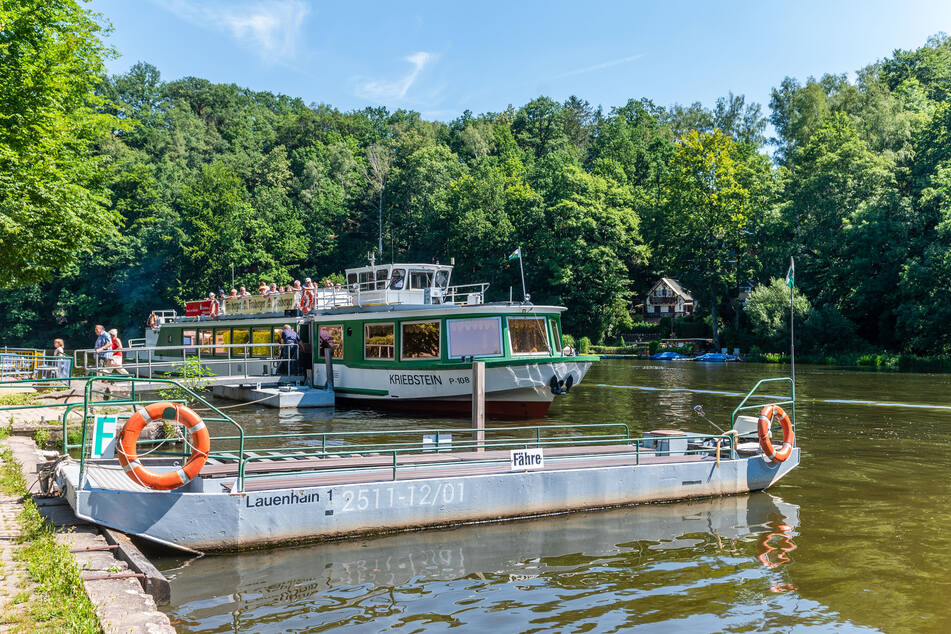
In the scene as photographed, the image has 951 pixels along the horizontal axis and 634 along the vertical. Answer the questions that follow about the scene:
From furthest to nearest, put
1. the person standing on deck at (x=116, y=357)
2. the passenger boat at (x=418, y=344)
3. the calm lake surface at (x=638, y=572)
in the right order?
the person standing on deck at (x=116, y=357) < the passenger boat at (x=418, y=344) < the calm lake surface at (x=638, y=572)

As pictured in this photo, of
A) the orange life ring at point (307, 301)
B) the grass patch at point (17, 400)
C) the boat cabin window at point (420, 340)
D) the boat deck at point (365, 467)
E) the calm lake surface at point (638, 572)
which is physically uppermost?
the orange life ring at point (307, 301)

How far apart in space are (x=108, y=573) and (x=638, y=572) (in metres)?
6.23

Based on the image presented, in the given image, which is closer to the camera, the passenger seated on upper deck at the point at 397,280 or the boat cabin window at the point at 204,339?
the passenger seated on upper deck at the point at 397,280

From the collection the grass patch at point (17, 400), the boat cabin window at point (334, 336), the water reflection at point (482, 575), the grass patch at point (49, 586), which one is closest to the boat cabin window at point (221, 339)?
the boat cabin window at point (334, 336)

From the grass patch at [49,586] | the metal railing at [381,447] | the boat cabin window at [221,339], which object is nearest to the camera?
the grass patch at [49,586]

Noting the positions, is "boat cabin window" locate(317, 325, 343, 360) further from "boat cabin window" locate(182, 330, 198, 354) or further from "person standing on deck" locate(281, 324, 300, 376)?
"boat cabin window" locate(182, 330, 198, 354)

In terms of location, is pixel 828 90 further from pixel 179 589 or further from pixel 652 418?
pixel 179 589

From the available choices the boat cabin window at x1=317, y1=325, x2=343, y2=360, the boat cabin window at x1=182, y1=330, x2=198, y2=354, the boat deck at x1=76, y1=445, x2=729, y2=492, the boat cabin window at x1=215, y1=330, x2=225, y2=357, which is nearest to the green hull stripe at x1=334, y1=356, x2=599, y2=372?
the boat cabin window at x1=317, y1=325, x2=343, y2=360

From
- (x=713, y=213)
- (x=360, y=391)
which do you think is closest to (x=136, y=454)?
(x=360, y=391)

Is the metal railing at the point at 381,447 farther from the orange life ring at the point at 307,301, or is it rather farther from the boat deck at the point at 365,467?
the orange life ring at the point at 307,301

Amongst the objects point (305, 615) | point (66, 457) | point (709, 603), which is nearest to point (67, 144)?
point (66, 457)

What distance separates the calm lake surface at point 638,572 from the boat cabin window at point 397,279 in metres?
15.8

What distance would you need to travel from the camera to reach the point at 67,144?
2253cm

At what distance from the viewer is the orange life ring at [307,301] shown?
28453mm
